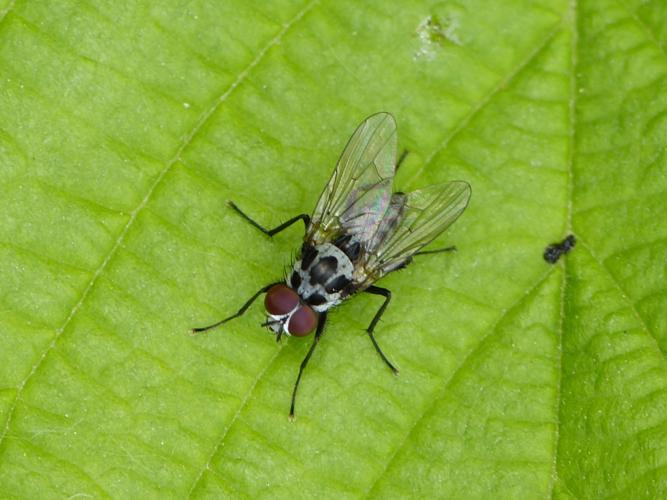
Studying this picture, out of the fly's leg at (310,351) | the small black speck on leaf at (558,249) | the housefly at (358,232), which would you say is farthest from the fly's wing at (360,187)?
the small black speck on leaf at (558,249)

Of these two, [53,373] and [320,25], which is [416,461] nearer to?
[53,373]

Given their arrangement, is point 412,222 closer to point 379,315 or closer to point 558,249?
point 379,315

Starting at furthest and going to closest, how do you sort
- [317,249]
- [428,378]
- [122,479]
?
1. [317,249]
2. [428,378]
3. [122,479]

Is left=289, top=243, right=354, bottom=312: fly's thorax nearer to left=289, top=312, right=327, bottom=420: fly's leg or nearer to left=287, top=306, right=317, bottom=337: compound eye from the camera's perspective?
left=289, top=312, right=327, bottom=420: fly's leg

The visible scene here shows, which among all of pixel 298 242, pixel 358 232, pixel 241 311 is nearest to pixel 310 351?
pixel 241 311

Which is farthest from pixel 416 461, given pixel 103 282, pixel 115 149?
pixel 115 149

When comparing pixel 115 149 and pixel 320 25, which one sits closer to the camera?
pixel 115 149

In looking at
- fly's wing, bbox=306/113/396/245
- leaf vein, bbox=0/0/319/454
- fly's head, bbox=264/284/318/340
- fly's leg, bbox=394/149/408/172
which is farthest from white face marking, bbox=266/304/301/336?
fly's leg, bbox=394/149/408/172
